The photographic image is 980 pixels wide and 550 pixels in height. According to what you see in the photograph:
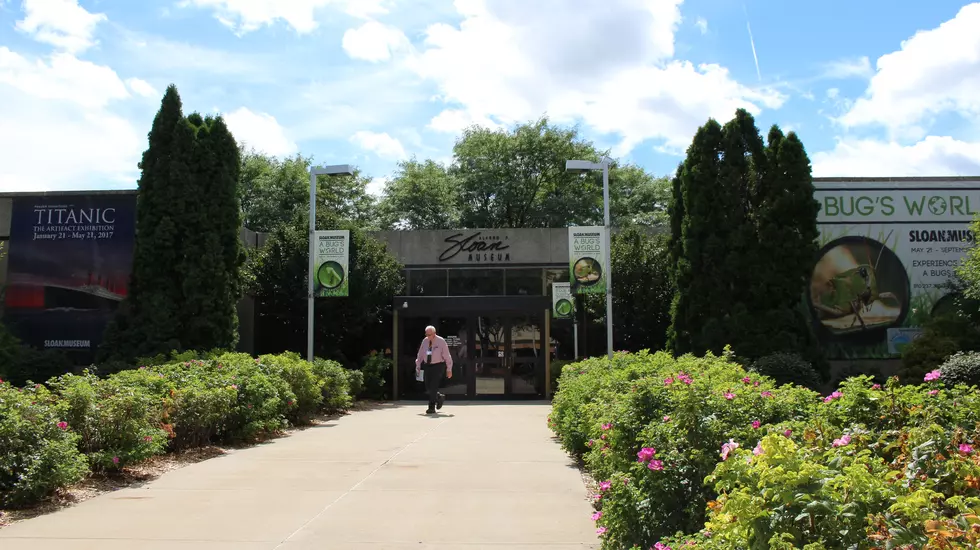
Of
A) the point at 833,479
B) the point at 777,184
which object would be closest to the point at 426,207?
the point at 777,184

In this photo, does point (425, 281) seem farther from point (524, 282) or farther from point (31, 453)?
point (31, 453)

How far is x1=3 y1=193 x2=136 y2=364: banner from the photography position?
67.9ft

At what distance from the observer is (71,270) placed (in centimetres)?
2089

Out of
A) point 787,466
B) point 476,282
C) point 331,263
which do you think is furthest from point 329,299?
point 787,466

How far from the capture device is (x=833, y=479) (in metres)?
2.83

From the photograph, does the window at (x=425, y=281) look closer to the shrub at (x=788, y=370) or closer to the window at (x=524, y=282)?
the window at (x=524, y=282)

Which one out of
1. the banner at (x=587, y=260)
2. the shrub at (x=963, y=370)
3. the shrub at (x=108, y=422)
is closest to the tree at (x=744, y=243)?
the banner at (x=587, y=260)

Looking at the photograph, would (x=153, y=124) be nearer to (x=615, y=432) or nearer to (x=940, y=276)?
(x=615, y=432)

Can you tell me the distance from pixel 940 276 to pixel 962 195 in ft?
7.66

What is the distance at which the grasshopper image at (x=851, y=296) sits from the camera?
21.0m

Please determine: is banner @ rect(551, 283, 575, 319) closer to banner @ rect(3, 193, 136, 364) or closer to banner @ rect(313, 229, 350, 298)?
banner @ rect(313, 229, 350, 298)

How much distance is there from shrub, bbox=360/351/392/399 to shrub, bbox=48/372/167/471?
11.3 m

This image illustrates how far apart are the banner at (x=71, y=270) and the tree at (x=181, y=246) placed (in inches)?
75.9

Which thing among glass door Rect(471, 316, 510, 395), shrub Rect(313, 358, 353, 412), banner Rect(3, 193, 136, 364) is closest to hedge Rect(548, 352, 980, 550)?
shrub Rect(313, 358, 353, 412)
